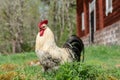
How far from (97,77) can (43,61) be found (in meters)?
1.66

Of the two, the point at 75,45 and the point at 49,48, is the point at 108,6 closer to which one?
the point at 75,45

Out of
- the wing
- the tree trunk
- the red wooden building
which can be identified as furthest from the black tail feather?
the tree trunk

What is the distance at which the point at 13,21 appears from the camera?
62281 millimetres

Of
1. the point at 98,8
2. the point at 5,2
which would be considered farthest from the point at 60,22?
the point at 98,8

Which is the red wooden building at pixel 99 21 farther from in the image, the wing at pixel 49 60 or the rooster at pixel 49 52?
the wing at pixel 49 60

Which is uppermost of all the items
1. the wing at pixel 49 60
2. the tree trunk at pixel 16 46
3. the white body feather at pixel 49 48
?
the white body feather at pixel 49 48

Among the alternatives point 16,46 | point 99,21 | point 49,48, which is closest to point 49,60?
point 49,48

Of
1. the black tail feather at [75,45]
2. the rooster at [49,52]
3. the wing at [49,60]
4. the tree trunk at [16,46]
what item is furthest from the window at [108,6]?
the tree trunk at [16,46]

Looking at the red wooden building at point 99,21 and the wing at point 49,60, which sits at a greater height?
the red wooden building at point 99,21

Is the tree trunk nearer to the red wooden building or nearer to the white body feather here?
the red wooden building

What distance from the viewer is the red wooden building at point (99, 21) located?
80.9 feet

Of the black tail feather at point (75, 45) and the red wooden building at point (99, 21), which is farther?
the red wooden building at point (99, 21)

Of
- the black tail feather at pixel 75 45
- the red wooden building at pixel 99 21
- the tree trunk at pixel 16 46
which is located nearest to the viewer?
the black tail feather at pixel 75 45

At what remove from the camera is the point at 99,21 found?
29.7 meters
